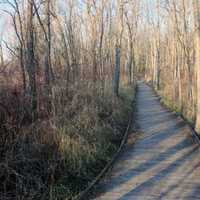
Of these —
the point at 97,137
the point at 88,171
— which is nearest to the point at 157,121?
the point at 97,137

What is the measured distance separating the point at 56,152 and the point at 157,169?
8.35 ft

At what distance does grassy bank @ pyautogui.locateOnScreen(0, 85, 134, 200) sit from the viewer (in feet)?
20.9

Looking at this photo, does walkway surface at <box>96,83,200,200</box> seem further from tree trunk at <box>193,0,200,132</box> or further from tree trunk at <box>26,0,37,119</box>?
tree trunk at <box>26,0,37,119</box>

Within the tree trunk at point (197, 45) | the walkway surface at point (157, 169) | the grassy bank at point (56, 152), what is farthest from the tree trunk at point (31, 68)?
the tree trunk at point (197, 45)

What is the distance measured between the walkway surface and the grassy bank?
58 cm

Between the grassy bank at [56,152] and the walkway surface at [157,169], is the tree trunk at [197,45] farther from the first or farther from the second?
the grassy bank at [56,152]

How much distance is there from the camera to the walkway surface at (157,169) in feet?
22.3

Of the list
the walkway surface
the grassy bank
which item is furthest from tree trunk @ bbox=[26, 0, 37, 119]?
the walkway surface

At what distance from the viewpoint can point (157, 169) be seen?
841 centimetres

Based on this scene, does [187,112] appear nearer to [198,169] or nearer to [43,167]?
[198,169]

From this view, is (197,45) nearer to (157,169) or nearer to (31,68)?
(157,169)

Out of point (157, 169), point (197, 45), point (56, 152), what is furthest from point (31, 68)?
point (197, 45)

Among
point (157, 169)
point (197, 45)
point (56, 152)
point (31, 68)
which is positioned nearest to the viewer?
point (56, 152)

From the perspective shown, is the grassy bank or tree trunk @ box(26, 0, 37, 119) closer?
the grassy bank
